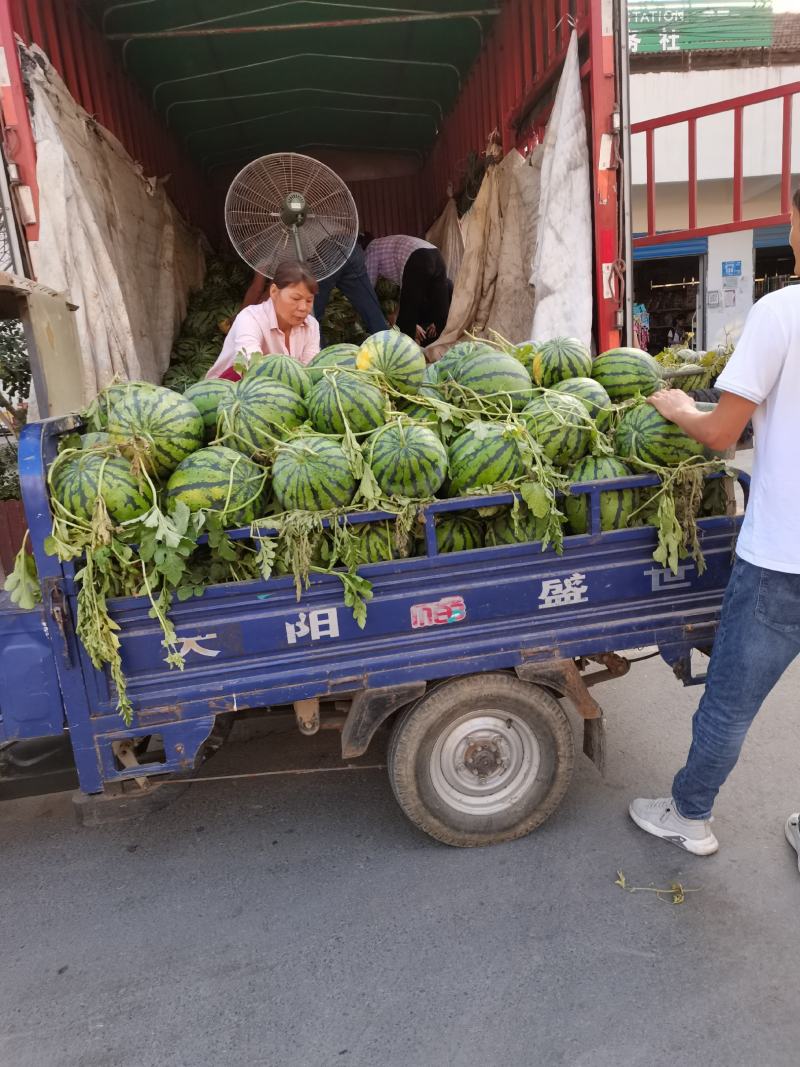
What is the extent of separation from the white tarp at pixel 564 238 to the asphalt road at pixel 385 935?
10.0 ft

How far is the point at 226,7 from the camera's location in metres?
5.62

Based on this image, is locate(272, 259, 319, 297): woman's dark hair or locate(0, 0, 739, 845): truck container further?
locate(272, 259, 319, 297): woman's dark hair

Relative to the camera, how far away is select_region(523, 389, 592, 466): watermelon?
9.04 ft

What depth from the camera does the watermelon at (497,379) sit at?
9.70 feet

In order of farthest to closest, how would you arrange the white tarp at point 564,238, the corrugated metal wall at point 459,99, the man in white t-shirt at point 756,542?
the corrugated metal wall at point 459,99, the white tarp at point 564,238, the man in white t-shirt at point 756,542

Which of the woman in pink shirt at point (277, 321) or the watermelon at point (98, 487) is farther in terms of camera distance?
the woman in pink shirt at point (277, 321)

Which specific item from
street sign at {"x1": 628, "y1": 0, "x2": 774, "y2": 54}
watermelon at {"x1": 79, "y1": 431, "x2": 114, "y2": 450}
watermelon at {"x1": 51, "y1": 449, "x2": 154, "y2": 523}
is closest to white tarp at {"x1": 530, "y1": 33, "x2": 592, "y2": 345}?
watermelon at {"x1": 79, "y1": 431, "x2": 114, "y2": 450}

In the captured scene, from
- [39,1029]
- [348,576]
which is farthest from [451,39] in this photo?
[39,1029]

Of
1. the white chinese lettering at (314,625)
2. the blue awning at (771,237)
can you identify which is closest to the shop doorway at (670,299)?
the blue awning at (771,237)

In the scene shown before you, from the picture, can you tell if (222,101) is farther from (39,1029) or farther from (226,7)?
(39,1029)

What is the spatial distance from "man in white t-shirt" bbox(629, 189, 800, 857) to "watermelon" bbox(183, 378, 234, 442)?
1.71 meters

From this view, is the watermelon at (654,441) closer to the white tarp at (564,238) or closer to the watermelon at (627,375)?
→ the watermelon at (627,375)

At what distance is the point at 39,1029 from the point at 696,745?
7.87 ft

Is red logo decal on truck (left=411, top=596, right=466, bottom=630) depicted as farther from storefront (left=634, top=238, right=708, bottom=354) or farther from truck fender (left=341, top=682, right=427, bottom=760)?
storefront (left=634, top=238, right=708, bottom=354)
